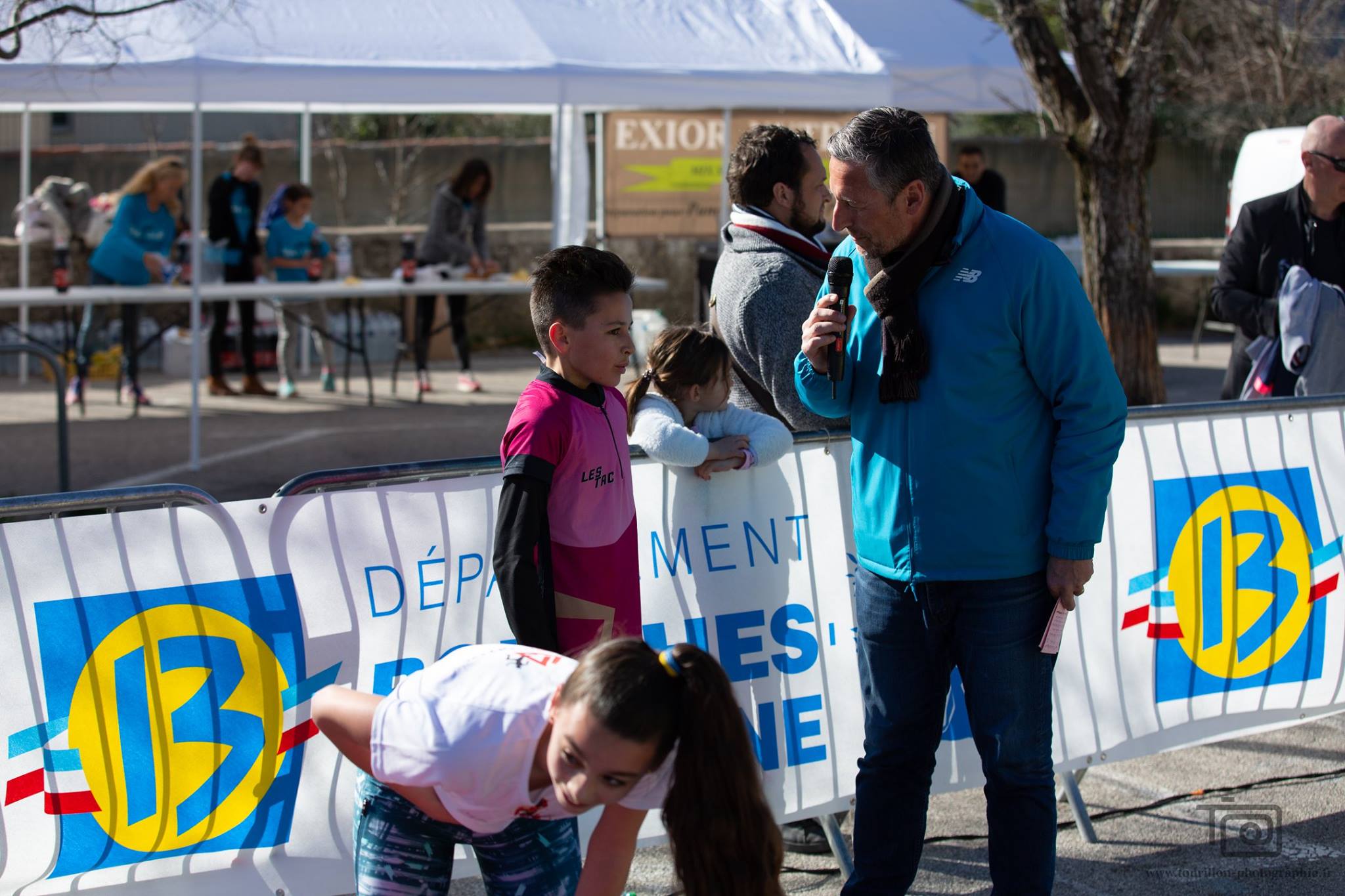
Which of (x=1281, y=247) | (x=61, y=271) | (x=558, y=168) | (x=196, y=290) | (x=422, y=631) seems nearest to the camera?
(x=422, y=631)

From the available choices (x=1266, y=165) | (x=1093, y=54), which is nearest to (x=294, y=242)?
(x=1093, y=54)

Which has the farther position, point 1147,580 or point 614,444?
point 1147,580

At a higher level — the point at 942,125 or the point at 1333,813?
the point at 942,125

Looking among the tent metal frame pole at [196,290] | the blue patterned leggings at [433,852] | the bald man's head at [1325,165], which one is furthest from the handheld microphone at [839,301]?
the tent metal frame pole at [196,290]

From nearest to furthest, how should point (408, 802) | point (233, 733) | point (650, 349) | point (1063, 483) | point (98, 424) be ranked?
point (408, 802) → point (1063, 483) → point (233, 733) → point (650, 349) → point (98, 424)

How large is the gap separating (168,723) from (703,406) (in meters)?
1.54

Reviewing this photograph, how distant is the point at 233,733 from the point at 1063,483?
198cm

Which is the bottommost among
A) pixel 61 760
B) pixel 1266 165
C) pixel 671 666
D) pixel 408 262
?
pixel 61 760

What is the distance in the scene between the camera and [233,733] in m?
3.30

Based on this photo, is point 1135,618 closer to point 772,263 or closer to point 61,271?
point 772,263

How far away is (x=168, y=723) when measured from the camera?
128 inches

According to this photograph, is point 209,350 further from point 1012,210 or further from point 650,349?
point 1012,210

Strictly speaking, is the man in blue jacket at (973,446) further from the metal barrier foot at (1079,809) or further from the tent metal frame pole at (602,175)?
the tent metal frame pole at (602,175)

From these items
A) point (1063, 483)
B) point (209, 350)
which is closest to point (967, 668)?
point (1063, 483)
